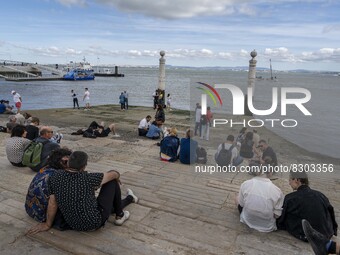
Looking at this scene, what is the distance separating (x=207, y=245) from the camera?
3.60 metres

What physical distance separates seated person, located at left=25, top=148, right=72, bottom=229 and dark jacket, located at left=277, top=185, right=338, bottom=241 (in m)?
2.82

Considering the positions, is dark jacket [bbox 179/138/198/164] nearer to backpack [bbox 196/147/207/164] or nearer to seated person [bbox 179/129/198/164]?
seated person [bbox 179/129/198/164]

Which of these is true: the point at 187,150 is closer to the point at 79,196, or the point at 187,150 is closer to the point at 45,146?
the point at 45,146

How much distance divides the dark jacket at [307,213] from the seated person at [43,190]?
9.26 feet

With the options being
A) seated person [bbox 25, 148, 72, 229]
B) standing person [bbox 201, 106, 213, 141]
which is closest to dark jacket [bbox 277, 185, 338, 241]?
seated person [bbox 25, 148, 72, 229]

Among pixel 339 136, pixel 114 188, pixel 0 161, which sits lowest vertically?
pixel 339 136

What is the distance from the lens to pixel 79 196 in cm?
342

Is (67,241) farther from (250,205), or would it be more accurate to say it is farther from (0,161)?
(0,161)

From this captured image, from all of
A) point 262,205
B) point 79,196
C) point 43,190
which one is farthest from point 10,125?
point 262,205

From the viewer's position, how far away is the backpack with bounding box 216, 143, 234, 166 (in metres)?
7.02

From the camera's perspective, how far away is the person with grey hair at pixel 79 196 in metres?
3.43

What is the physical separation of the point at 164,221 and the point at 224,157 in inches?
126

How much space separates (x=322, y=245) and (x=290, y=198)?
970 millimetres

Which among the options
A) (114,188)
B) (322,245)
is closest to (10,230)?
(114,188)
